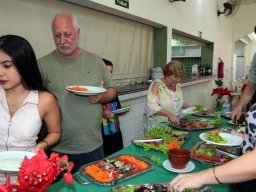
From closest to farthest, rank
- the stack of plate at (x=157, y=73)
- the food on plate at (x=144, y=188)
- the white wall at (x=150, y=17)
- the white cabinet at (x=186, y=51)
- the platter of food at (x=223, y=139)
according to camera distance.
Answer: the food on plate at (x=144, y=188) < the platter of food at (x=223, y=139) < the white wall at (x=150, y=17) < the stack of plate at (x=157, y=73) < the white cabinet at (x=186, y=51)

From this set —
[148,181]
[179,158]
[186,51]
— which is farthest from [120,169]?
[186,51]

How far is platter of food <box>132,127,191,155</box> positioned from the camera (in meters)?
1.61

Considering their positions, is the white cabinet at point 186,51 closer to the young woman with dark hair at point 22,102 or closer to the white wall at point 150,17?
the white wall at point 150,17

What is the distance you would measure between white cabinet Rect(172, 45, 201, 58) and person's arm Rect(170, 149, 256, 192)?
5.66m

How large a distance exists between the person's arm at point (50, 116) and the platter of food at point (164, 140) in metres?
0.52

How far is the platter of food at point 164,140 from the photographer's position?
5.29 feet

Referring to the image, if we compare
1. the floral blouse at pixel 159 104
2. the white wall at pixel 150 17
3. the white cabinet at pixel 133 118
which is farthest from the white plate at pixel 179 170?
the white cabinet at pixel 133 118

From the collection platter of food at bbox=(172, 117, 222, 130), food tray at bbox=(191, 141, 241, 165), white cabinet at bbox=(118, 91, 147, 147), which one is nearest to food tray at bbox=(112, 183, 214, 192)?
food tray at bbox=(191, 141, 241, 165)

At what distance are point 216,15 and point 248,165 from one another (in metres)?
6.74

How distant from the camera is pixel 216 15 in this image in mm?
6867

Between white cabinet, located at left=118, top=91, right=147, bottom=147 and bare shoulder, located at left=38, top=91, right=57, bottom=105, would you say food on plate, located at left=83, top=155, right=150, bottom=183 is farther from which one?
white cabinet, located at left=118, top=91, right=147, bottom=147

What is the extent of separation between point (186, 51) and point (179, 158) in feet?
18.6

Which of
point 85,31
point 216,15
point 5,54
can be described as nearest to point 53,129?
point 5,54

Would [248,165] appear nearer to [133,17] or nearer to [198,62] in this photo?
[133,17]
